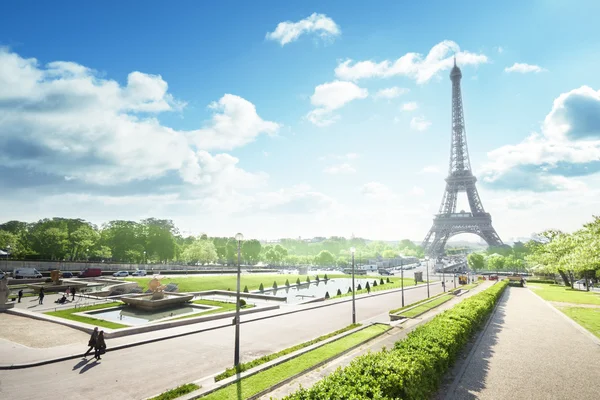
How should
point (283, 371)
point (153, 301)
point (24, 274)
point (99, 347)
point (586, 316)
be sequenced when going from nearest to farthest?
1. point (283, 371)
2. point (99, 347)
3. point (586, 316)
4. point (153, 301)
5. point (24, 274)

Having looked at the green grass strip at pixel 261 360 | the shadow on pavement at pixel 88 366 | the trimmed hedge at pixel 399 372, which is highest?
the trimmed hedge at pixel 399 372

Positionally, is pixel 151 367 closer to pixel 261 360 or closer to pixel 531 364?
pixel 261 360

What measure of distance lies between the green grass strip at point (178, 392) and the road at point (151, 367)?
3.61 ft

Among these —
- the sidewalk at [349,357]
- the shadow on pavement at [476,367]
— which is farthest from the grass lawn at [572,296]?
the sidewalk at [349,357]

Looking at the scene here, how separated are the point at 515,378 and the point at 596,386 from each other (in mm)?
2980

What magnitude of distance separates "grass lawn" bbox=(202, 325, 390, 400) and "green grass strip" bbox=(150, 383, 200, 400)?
1.01 m

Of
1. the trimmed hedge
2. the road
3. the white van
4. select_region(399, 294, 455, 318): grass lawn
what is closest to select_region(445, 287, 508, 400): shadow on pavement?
the trimmed hedge

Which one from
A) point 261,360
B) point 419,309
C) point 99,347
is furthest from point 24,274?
point 419,309

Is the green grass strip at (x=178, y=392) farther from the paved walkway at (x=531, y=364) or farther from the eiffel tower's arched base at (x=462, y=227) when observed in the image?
the eiffel tower's arched base at (x=462, y=227)

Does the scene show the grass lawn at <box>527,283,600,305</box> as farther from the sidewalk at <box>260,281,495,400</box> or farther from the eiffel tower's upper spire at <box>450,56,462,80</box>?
the eiffel tower's upper spire at <box>450,56,462,80</box>

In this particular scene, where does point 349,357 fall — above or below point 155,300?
above

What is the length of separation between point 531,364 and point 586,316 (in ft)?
60.9

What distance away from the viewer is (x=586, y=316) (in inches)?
1094

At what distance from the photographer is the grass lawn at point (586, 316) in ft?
76.8
